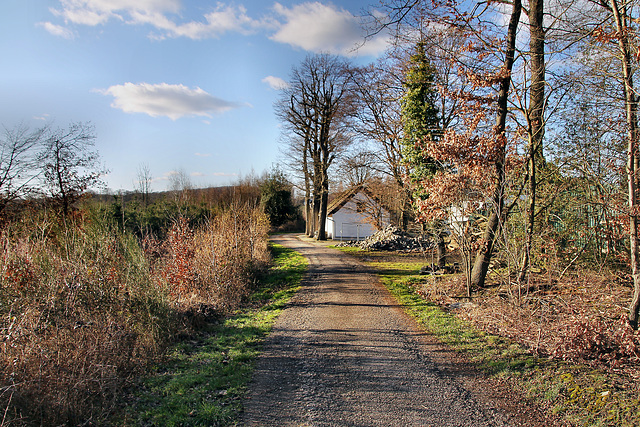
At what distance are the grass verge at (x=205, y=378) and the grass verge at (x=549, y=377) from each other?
3544mm

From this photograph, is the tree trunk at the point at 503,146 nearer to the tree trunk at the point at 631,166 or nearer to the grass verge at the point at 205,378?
the tree trunk at the point at 631,166

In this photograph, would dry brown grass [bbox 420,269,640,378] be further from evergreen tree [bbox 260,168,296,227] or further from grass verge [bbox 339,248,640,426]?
evergreen tree [bbox 260,168,296,227]

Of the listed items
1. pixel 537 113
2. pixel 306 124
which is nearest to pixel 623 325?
pixel 537 113

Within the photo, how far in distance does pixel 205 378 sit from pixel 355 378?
7.08ft

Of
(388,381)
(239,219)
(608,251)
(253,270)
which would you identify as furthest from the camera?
(239,219)

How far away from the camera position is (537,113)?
9453 mm

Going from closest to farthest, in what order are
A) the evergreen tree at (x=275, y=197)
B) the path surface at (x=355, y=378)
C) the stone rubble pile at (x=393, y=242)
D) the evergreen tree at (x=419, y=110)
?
the path surface at (x=355, y=378), the evergreen tree at (x=419, y=110), the stone rubble pile at (x=393, y=242), the evergreen tree at (x=275, y=197)

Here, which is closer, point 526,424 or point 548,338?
point 526,424

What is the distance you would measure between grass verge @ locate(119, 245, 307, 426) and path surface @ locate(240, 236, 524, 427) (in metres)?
0.25

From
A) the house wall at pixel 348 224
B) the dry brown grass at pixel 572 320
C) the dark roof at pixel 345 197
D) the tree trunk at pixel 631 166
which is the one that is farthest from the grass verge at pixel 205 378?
the house wall at pixel 348 224

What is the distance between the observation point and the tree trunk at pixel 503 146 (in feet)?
30.7

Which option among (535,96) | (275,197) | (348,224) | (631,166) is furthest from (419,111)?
(275,197)

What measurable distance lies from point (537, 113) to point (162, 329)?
973cm

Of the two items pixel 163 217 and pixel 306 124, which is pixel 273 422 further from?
pixel 306 124
